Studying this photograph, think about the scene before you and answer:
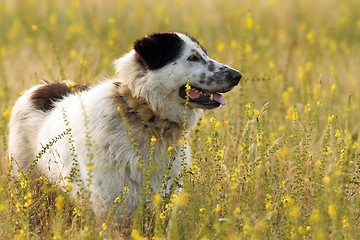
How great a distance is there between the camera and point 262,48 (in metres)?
10.9

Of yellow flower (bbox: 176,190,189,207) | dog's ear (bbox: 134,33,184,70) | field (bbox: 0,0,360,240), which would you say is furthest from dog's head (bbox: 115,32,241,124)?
yellow flower (bbox: 176,190,189,207)

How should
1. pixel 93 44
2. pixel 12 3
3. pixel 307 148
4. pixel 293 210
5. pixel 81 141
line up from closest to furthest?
1. pixel 293 210
2. pixel 81 141
3. pixel 307 148
4. pixel 93 44
5. pixel 12 3

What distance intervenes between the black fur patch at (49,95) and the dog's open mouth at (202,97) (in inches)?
45.0

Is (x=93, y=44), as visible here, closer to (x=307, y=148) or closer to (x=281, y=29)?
(x=281, y=29)

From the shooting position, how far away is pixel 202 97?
5570 mm

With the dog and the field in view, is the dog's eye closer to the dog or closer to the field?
the dog

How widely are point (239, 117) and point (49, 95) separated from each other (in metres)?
2.19

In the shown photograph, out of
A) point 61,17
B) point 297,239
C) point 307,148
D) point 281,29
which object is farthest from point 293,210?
point 61,17

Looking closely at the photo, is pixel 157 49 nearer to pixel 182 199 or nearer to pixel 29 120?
pixel 182 199

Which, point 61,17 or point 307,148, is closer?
point 307,148

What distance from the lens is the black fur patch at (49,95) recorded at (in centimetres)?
628

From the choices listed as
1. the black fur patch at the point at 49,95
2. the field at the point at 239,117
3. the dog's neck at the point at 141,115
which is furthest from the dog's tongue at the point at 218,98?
the black fur patch at the point at 49,95

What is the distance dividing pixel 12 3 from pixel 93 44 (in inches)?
168

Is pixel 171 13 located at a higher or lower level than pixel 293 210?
lower
